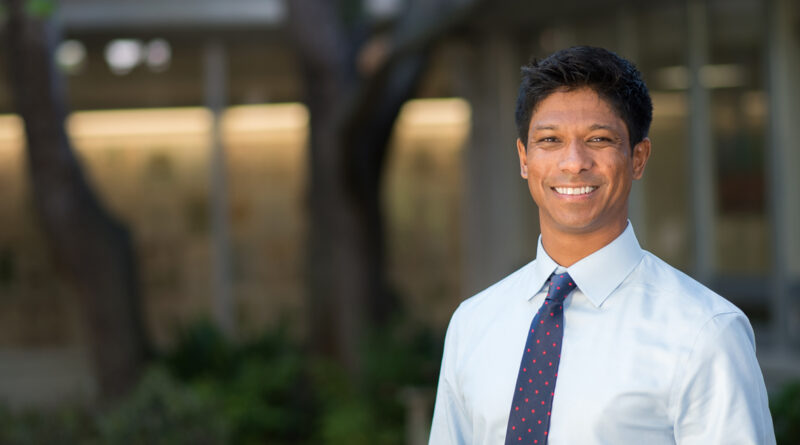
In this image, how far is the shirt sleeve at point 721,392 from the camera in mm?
1639

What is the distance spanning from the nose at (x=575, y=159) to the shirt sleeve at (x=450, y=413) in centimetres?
46

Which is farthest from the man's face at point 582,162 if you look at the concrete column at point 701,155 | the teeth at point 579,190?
the concrete column at point 701,155

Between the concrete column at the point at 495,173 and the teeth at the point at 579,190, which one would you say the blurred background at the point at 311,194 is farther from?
the teeth at the point at 579,190

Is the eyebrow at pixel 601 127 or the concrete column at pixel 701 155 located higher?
the eyebrow at pixel 601 127

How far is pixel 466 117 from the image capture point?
11.0 m

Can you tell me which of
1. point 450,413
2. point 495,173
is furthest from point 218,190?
point 450,413

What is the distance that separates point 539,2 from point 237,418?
4.34 m

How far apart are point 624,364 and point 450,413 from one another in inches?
16.7

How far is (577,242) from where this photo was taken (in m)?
1.91

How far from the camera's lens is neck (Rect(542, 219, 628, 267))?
1.89m

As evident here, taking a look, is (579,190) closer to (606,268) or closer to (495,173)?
(606,268)

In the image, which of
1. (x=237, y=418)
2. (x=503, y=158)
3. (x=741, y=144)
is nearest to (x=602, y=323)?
(x=741, y=144)

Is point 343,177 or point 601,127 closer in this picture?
point 601,127

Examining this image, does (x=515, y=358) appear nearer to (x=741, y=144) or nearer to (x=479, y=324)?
(x=479, y=324)
